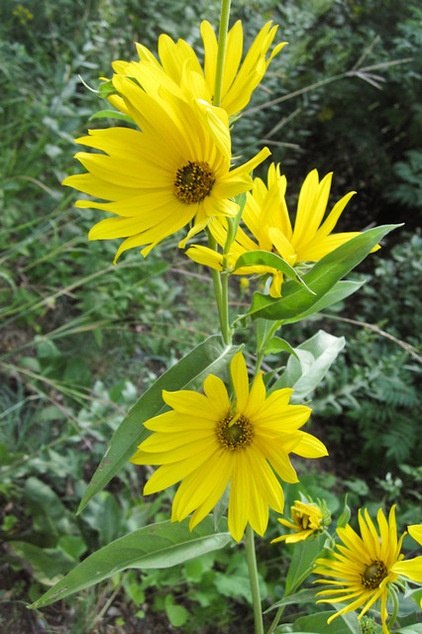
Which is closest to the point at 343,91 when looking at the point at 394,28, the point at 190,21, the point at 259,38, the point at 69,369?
the point at 394,28

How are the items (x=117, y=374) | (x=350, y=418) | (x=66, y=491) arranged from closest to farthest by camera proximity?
1. (x=66, y=491)
2. (x=117, y=374)
3. (x=350, y=418)

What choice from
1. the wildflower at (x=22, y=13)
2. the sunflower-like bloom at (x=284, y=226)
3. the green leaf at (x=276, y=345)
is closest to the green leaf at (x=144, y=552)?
the green leaf at (x=276, y=345)

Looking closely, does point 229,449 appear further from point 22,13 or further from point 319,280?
point 22,13

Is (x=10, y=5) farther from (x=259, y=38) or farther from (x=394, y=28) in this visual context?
(x=259, y=38)

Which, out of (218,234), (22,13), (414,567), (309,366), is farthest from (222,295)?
(22,13)

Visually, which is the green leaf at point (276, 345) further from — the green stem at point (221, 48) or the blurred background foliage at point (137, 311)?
the blurred background foliage at point (137, 311)

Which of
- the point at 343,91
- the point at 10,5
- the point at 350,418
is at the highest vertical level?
the point at 10,5
